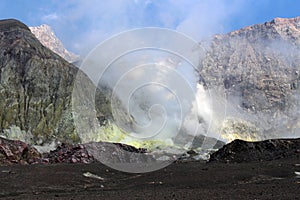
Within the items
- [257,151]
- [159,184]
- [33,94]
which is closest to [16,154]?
[257,151]

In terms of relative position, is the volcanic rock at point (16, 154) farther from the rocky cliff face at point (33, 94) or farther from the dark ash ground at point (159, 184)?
the rocky cliff face at point (33, 94)

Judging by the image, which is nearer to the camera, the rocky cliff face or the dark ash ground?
the dark ash ground

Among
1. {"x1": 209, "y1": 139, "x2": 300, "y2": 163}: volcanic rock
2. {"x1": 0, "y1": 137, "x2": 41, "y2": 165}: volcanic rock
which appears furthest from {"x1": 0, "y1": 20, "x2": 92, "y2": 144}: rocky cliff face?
{"x1": 209, "y1": 139, "x2": 300, "y2": 163}: volcanic rock

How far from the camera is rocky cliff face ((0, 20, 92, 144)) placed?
5157 inches

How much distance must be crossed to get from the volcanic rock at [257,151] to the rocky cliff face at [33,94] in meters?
94.7

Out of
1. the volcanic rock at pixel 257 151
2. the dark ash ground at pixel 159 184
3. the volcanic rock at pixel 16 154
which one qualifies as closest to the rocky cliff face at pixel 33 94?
the volcanic rock at pixel 16 154

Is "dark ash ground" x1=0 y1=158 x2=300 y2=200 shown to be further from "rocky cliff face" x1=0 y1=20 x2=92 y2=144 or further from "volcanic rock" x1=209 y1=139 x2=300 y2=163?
"rocky cliff face" x1=0 y1=20 x2=92 y2=144

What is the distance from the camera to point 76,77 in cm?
15162

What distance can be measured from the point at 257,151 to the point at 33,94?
107173 millimetres

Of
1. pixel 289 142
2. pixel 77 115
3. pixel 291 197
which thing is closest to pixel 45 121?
pixel 77 115

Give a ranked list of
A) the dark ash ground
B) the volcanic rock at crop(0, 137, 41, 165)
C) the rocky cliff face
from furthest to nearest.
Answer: the rocky cliff face
the volcanic rock at crop(0, 137, 41, 165)
the dark ash ground

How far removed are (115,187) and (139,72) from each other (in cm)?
676

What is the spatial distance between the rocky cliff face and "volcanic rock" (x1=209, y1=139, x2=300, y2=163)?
3728 inches

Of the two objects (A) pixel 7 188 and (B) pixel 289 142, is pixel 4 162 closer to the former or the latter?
(A) pixel 7 188
